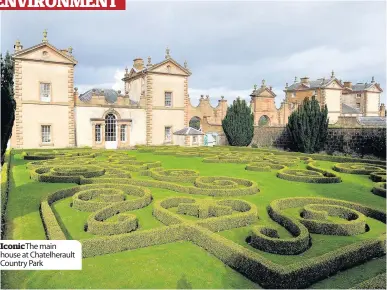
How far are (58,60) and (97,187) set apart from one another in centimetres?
2061

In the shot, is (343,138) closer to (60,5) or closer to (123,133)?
(123,133)

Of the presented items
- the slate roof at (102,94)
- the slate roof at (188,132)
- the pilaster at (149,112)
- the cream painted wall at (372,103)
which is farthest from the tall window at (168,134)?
the cream painted wall at (372,103)

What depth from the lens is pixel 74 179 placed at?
37.7 feet

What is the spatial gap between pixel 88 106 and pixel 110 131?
9.68ft

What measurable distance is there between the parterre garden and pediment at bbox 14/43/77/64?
58.4 feet

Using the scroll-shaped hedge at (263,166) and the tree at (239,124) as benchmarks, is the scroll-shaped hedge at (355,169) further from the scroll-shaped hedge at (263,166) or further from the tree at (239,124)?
the tree at (239,124)

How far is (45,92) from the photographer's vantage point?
27203 mm

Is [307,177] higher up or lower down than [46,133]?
lower down

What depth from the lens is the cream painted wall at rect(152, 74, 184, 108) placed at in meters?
32.6

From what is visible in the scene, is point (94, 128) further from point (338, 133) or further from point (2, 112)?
point (2, 112)

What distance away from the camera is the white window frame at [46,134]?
2708 cm

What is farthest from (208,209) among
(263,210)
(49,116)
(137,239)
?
(49,116)

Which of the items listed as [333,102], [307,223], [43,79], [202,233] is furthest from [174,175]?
[333,102]

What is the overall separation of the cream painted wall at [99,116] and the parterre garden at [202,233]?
17699 millimetres
